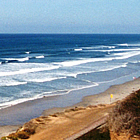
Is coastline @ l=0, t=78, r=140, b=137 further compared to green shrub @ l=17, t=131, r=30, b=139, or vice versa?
coastline @ l=0, t=78, r=140, b=137

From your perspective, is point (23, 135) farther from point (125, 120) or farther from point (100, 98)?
point (100, 98)

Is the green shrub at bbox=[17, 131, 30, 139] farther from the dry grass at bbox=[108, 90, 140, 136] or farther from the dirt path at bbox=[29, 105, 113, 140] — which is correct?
the dry grass at bbox=[108, 90, 140, 136]

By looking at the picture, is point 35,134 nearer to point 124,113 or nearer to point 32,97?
point 124,113

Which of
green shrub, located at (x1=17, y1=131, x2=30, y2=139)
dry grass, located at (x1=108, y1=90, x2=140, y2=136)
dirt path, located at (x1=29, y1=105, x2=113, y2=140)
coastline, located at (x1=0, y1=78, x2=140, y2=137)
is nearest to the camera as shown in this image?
dry grass, located at (x1=108, y1=90, x2=140, y2=136)

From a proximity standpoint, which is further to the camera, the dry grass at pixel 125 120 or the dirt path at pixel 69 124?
the dirt path at pixel 69 124

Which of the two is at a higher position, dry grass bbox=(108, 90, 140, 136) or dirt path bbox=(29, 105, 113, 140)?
dry grass bbox=(108, 90, 140, 136)

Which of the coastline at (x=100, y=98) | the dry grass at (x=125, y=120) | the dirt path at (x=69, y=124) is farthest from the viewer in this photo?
the coastline at (x=100, y=98)

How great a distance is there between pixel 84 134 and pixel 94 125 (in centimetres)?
127

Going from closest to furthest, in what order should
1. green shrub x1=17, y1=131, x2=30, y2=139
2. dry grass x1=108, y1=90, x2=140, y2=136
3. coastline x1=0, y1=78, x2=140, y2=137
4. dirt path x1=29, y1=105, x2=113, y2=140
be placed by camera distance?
dry grass x1=108, y1=90, x2=140, y2=136, dirt path x1=29, y1=105, x2=113, y2=140, green shrub x1=17, y1=131, x2=30, y2=139, coastline x1=0, y1=78, x2=140, y2=137

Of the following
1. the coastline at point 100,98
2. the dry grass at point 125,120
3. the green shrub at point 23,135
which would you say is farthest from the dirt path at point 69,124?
the coastline at point 100,98

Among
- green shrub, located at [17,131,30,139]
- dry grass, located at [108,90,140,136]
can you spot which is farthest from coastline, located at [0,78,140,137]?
dry grass, located at [108,90,140,136]

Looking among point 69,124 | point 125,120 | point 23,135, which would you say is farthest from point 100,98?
point 125,120

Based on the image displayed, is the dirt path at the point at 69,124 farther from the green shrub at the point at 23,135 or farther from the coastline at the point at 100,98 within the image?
the coastline at the point at 100,98

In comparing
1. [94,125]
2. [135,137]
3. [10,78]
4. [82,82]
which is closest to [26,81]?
[10,78]
